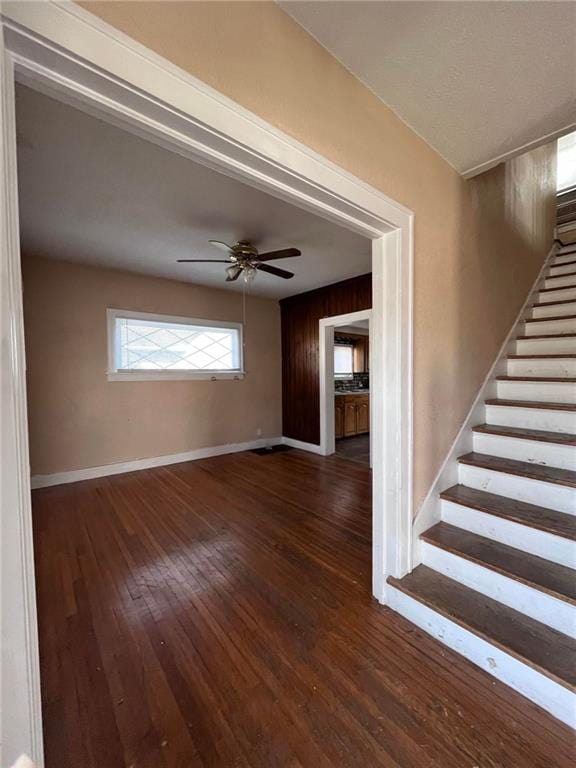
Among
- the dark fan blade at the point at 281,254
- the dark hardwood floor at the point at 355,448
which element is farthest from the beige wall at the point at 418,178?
the dark hardwood floor at the point at 355,448

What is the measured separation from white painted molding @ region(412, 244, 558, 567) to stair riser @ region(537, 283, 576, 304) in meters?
0.44

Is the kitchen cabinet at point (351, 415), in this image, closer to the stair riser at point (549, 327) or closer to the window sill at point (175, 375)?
the window sill at point (175, 375)

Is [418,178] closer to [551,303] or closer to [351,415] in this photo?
[551,303]

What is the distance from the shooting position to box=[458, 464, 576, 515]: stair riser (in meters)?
1.51

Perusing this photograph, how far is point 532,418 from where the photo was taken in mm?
1972

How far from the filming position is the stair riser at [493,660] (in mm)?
1063

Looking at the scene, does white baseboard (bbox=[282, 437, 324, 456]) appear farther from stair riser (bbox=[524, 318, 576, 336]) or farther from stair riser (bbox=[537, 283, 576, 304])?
stair riser (bbox=[537, 283, 576, 304])

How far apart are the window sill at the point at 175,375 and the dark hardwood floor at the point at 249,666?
195 centimetres

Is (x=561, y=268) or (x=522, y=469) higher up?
(x=561, y=268)

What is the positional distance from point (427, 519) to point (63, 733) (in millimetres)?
1774

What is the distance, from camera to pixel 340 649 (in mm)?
1368

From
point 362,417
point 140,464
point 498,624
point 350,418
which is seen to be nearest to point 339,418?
point 350,418

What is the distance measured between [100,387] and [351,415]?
424cm

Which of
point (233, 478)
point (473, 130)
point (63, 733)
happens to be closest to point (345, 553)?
point (63, 733)
